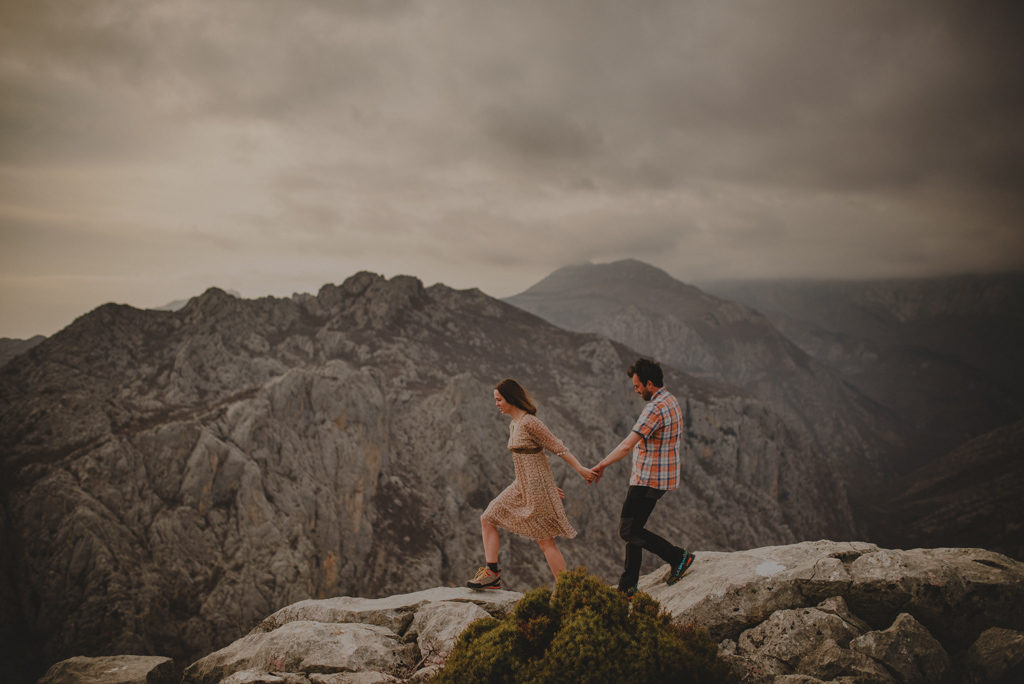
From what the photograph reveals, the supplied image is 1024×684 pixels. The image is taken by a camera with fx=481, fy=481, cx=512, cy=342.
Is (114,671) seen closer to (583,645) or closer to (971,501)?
(583,645)

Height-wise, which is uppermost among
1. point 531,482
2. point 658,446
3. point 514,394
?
point 514,394

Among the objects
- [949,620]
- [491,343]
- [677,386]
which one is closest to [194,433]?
[949,620]

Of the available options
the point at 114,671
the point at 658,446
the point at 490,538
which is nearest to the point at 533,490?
the point at 490,538

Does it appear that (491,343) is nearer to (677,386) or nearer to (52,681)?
(677,386)

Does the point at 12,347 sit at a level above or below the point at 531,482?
above

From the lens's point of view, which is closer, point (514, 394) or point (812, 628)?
point (812, 628)

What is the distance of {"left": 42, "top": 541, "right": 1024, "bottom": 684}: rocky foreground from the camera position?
687 cm

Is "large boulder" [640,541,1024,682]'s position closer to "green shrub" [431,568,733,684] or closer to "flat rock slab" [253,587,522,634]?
"green shrub" [431,568,733,684]

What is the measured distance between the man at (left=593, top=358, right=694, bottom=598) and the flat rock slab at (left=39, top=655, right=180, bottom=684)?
919cm

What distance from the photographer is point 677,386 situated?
4781 inches

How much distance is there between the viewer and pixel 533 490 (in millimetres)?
8742

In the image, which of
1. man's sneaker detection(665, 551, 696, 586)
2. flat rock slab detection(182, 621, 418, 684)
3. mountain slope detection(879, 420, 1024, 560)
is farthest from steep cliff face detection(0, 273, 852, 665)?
mountain slope detection(879, 420, 1024, 560)

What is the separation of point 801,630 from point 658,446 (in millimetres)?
3366

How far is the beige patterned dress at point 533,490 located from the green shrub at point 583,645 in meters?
1.82
